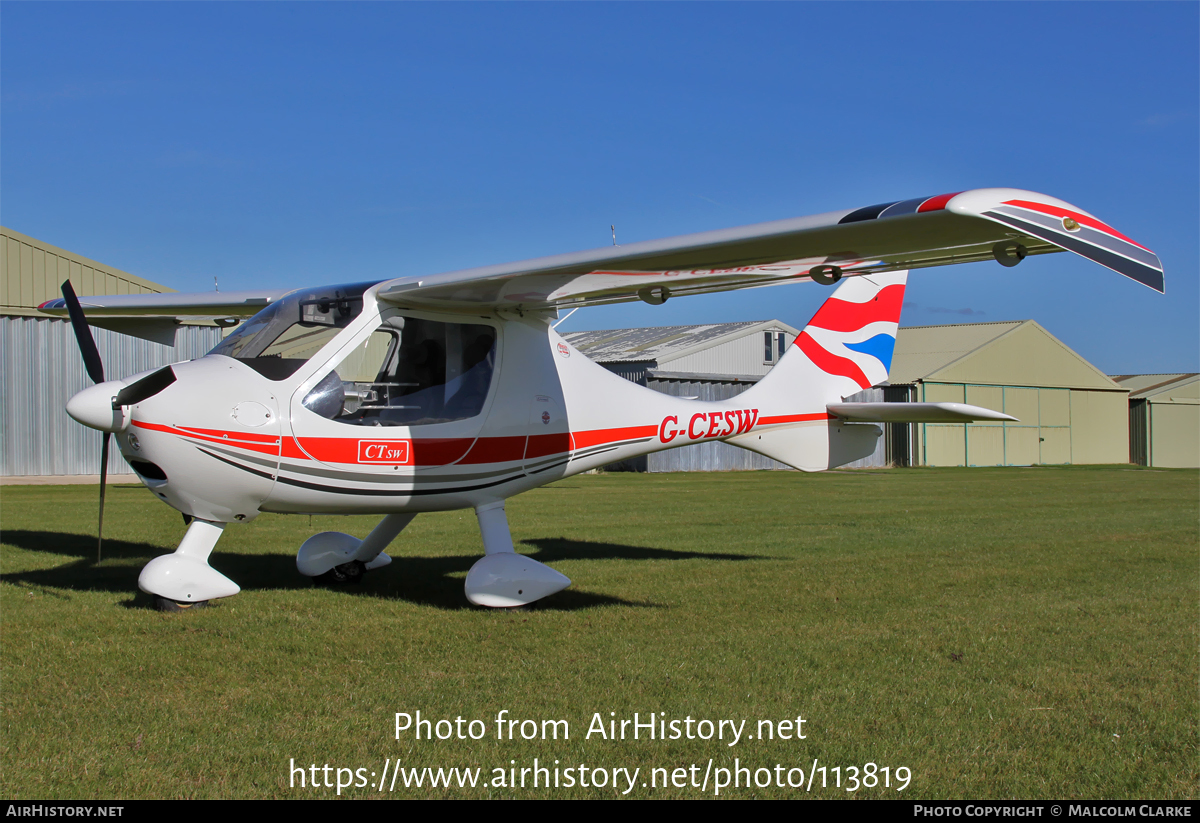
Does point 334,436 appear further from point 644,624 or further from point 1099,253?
point 1099,253

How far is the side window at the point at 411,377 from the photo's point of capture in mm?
7102

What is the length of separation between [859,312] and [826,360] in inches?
29.0

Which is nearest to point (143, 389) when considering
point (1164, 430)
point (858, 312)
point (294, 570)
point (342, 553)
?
point (342, 553)

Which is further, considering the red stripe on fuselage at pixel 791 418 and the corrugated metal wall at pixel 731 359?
the corrugated metal wall at pixel 731 359

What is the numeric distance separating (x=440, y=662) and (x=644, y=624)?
1.70 m

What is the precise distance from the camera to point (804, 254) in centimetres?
611

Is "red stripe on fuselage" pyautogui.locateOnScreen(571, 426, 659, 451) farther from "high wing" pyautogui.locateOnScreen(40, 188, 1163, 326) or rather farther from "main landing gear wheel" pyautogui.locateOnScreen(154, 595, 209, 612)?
"main landing gear wheel" pyautogui.locateOnScreen(154, 595, 209, 612)

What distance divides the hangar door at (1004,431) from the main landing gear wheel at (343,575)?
32.5 meters

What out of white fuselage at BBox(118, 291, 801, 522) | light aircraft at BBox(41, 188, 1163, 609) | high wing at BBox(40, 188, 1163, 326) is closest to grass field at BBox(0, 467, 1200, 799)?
light aircraft at BBox(41, 188, 1163, 609)

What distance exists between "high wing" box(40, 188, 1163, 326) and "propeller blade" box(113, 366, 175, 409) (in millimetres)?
1678

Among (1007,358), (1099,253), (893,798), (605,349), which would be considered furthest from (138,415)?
(1007,358)

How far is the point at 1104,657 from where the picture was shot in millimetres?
5961

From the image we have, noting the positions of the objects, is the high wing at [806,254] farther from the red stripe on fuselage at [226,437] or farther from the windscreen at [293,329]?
the red stripe on fuselage at [226,437]

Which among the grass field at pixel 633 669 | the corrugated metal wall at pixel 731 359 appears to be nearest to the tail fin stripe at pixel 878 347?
the grass field at pixel 633 669
